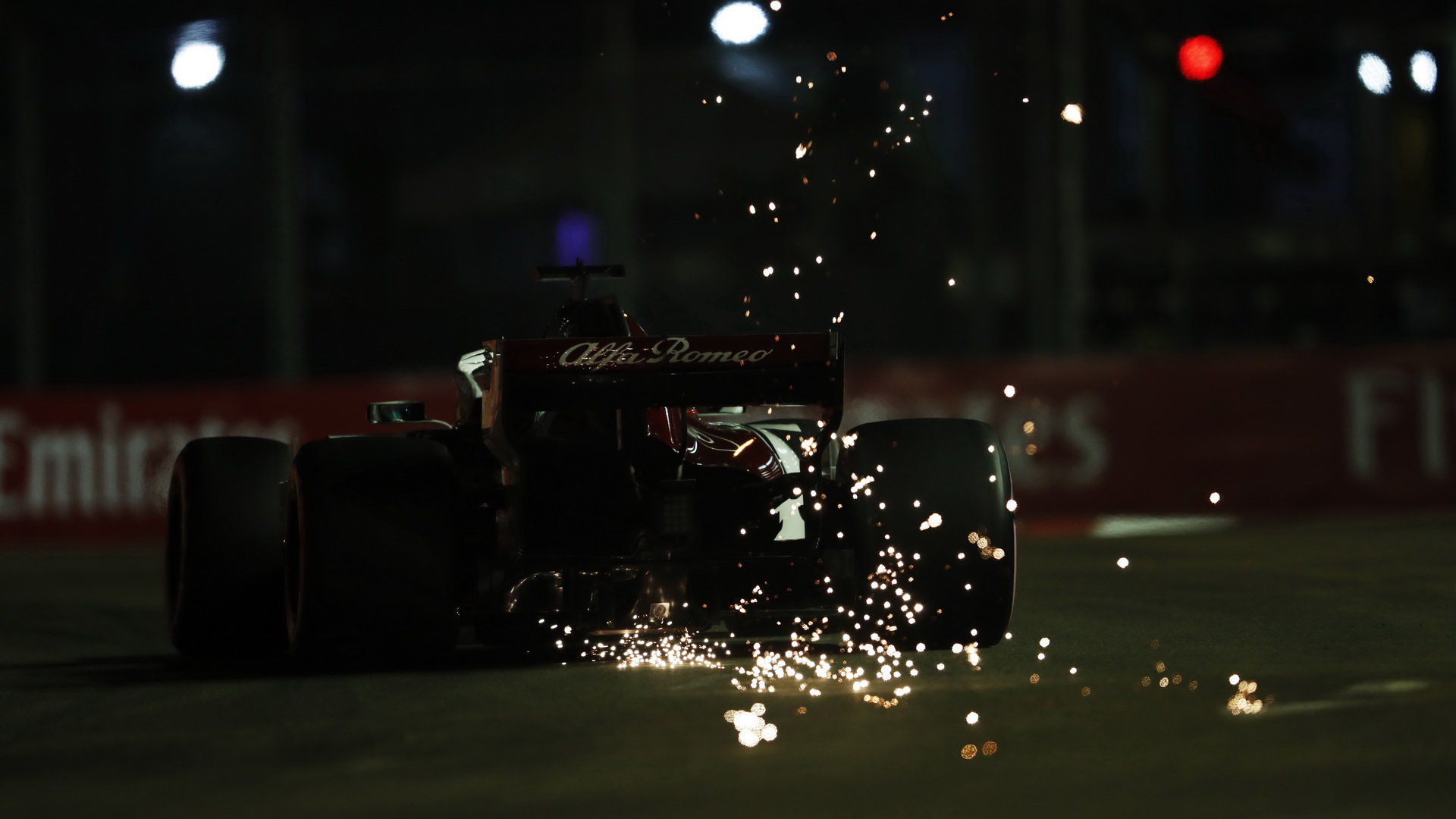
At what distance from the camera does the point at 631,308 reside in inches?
987

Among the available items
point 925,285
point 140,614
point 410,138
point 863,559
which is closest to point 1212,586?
point 863,559

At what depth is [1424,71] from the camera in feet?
86.1

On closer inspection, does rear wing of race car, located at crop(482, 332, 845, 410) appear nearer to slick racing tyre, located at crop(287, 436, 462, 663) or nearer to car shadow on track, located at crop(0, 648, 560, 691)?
slick racing tyre, located at crop(287, 436, 462, 663)

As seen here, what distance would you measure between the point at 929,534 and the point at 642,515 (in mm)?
1011

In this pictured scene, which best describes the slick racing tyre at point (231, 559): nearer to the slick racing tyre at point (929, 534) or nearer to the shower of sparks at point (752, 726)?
the slick racing tyre at point (929, 534)

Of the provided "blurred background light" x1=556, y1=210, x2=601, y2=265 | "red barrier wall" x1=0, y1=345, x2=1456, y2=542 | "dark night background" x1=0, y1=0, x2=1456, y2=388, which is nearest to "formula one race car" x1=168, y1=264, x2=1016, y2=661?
"red barrier wall" x1=0, y1=345, x2=1456, y2=542

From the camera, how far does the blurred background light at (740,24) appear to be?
21781 mm

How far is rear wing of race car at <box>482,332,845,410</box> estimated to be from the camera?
7621 millimetres

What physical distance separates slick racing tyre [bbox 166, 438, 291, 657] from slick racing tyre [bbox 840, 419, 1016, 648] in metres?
2.45

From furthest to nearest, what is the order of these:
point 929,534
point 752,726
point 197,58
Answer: point 197,58 < point 929,534 < point 752,726

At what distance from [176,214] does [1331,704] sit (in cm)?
1985

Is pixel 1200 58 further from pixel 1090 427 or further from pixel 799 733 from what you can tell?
pixel 799 733

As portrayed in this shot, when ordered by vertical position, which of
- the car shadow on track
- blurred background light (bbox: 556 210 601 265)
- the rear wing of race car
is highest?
blurred background light (bbox: 556 210 601 265)

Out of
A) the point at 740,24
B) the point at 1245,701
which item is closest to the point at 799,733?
the point at 1245,701
